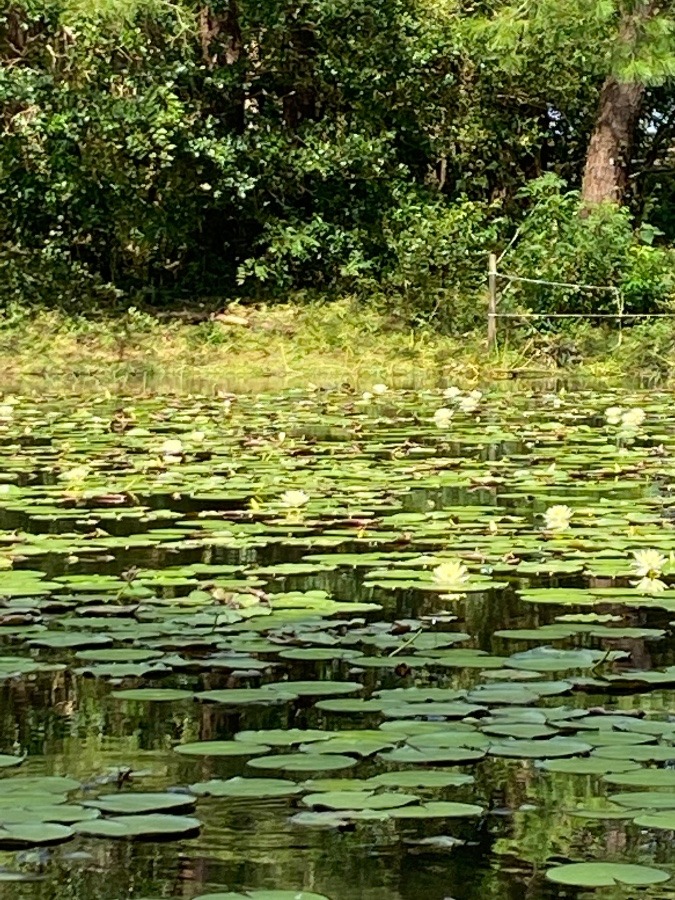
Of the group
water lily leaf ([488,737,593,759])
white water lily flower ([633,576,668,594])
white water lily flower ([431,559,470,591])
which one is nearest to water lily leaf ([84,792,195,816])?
water lily leaf ([488,737,593,759])

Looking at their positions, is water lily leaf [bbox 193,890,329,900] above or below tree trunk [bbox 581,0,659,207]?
below

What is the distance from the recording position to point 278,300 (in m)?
14.2

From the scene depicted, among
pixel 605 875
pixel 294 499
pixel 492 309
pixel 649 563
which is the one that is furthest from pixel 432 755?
pixel 492 309

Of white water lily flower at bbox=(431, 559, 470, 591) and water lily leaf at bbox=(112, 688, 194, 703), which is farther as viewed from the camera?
white water lily flower at bbox=(431, 559, 470, 591)

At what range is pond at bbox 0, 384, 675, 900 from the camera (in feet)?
5.51

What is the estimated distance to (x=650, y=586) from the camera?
315cm

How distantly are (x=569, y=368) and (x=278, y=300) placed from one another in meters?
3.02

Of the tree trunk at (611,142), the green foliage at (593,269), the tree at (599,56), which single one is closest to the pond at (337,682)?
the tree at (599,56)

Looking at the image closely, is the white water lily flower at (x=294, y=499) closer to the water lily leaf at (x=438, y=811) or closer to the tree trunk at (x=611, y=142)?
the water lily leaf at (x=438, y=811)

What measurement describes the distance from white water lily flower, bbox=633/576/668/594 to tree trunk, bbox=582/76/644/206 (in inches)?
413

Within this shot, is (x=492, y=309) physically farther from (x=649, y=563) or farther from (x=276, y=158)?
(x=649, y=563)

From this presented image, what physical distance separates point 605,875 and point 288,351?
1133 cm

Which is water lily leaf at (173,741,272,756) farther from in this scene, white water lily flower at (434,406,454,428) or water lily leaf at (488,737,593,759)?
white water lily flower at (434,406,454,428)

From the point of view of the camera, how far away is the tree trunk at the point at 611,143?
13.5m
